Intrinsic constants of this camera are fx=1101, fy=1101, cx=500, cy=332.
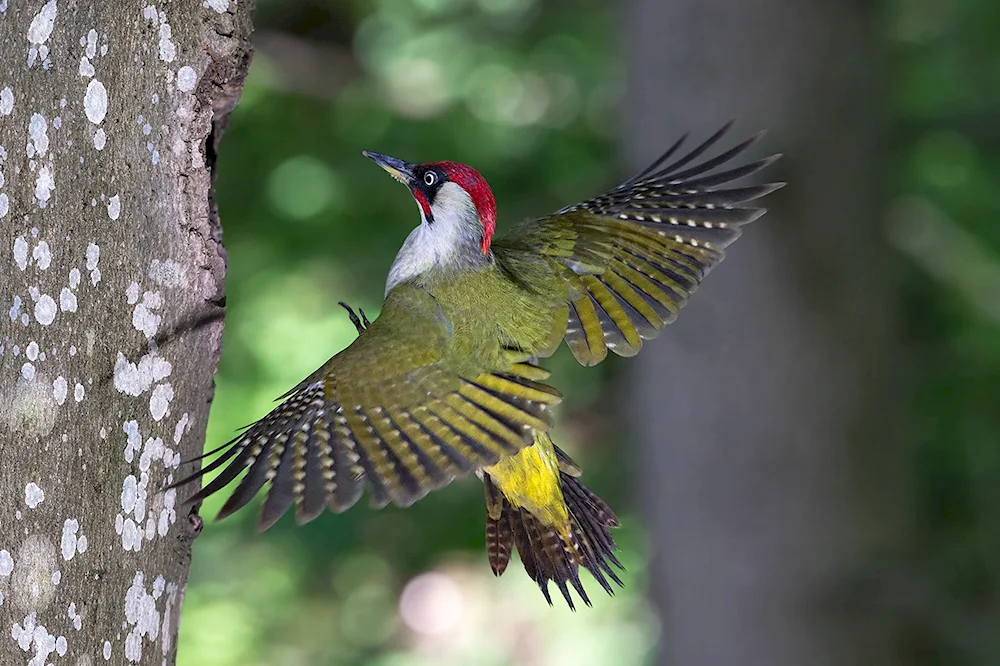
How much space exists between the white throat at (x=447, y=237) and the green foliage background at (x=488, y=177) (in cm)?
322

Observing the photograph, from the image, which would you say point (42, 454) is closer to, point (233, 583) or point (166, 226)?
point (166, 226)

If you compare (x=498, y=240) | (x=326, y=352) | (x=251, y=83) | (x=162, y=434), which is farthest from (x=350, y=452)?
(x=251, y=83)

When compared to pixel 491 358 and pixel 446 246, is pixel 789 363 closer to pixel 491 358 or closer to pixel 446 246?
pixel 446 246

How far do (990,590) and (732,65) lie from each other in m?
3.12

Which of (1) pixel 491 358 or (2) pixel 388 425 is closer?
(2) pixel 388 425

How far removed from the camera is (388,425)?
8.00 ft

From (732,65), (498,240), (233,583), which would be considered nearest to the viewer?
(498,240)

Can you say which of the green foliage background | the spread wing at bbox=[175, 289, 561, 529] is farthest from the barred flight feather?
the green foliage background

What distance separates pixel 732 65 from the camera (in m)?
5.50

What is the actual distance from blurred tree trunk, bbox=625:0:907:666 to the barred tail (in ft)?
9.00

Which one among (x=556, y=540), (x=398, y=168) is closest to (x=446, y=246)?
(x=398, y=168)

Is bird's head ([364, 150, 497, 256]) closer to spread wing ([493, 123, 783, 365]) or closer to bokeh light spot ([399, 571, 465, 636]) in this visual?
spread wing ([493, 123, 783, 365])

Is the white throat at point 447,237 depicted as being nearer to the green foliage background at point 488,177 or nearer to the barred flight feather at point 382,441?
the barred flight feather at point 382,441

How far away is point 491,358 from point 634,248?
79cm
